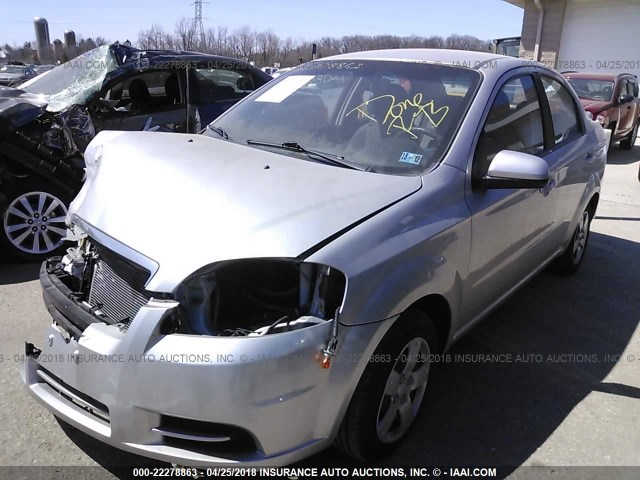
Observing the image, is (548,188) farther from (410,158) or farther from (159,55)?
(159,55)

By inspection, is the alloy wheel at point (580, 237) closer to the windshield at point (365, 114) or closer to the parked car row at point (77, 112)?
the windshield at point (365, 114)

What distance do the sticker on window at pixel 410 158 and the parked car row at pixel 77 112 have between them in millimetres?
3270

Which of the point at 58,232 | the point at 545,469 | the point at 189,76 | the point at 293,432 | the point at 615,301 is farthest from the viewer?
the point at 189,76

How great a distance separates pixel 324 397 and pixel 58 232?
378cm

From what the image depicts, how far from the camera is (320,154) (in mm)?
2871

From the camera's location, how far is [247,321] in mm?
2072

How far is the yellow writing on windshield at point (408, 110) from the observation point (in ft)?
9.55

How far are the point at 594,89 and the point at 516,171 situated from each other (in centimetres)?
1138

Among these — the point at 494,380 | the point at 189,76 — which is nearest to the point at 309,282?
the point at 494,380

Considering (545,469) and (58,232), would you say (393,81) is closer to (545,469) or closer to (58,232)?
(545,469)

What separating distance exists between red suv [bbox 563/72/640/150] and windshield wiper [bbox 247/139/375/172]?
1004 cm

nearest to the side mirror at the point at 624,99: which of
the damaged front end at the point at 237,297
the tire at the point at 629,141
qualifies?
the tire at the point at 629,141

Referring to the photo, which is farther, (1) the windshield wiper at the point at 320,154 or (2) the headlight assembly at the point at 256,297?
(1) the windshield wiper at the point at 320,154

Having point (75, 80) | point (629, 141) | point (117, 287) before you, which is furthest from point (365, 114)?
point (629, 141)
